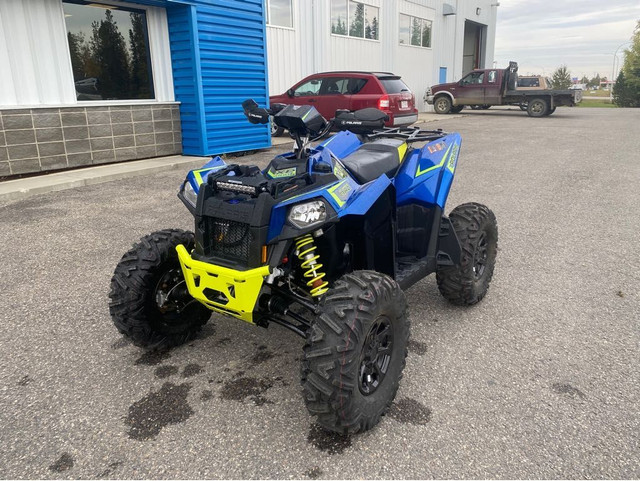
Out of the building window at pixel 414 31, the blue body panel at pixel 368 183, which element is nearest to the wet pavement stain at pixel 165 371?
the blue body panel at pixel 368 183

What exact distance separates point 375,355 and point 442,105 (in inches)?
873

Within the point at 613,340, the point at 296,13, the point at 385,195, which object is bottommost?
the point at 613,340

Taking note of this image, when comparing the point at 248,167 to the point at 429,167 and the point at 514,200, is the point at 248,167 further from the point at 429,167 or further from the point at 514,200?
the point at 514,200

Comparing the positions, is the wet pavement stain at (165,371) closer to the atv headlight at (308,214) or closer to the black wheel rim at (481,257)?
the atv headlight at (308,214)

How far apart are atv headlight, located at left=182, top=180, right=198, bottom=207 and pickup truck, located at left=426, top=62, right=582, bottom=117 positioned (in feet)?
68.5

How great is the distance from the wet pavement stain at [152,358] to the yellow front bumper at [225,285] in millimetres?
691

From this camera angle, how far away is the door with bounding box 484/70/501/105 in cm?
2145

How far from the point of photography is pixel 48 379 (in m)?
2.90

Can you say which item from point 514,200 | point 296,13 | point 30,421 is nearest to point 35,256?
point 30,421

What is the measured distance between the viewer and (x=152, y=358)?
3.12 meters

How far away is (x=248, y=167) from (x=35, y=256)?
331cm

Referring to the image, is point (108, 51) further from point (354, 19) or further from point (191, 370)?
point (354, 19)

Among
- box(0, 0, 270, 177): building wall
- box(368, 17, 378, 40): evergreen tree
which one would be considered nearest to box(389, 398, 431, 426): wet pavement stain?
box(0, 0, 270, 177): building wall

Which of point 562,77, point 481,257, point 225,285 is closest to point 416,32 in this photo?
point 481,257
